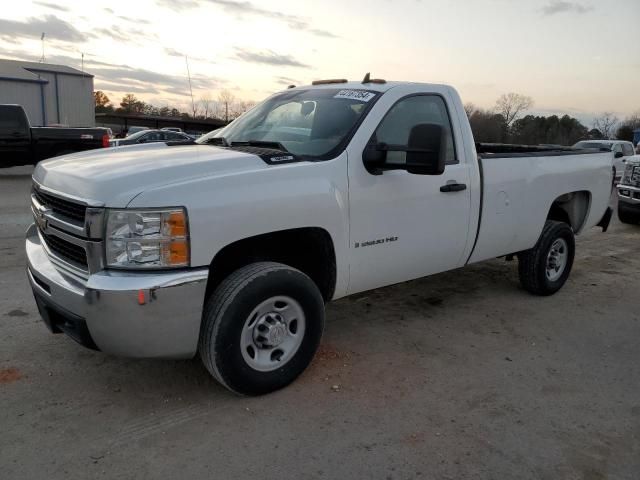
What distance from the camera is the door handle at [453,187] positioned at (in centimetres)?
413

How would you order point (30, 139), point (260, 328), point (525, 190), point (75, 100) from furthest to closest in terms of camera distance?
point (75, 100) → point (30, 139) → point (525, 190) → point (260, 328)

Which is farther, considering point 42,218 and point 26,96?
point 26,96

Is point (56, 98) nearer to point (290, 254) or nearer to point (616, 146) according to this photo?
point (616, 146)

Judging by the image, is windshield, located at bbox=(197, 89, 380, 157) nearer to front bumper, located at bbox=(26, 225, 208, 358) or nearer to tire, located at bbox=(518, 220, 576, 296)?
front bumper, located at bbox=(26, 225, 208, 358)

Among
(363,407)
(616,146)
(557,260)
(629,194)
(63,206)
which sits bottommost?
(363,407)

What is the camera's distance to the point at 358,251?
3.66 m

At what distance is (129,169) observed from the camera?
3.04 meters

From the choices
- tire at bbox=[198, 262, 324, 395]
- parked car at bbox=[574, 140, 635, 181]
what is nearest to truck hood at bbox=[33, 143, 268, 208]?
tire at bbox=[198, 262, 324, 395]

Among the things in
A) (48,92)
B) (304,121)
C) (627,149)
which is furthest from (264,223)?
(48,92)

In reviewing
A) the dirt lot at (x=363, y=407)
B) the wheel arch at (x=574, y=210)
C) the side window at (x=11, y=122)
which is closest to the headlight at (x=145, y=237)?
the dirt lot at (x=363, y=407)

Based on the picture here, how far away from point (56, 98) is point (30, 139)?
29.8 m

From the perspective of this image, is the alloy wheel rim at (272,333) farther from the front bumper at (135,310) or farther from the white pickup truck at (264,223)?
the front bumper at (135,310)

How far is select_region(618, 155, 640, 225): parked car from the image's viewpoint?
10.6 m

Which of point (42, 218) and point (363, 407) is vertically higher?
point (42, 218)
